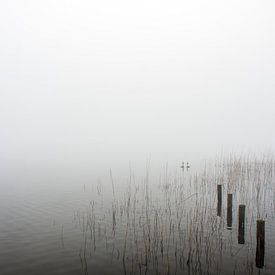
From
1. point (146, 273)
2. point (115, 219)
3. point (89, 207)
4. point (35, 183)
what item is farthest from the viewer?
point (35, 183)

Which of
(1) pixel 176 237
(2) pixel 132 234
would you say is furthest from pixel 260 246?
(2) pixel 132 234

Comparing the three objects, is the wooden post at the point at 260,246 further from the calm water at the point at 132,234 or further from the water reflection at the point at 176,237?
the calm water at the point at 132,234

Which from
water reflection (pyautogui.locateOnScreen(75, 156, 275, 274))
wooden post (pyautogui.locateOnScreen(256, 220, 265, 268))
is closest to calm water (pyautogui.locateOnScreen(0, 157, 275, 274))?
water reflection (pyautogui.locateOnScreen(75, 156, 275, 274))

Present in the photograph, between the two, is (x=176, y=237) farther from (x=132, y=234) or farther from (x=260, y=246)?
(x=260, y=246)

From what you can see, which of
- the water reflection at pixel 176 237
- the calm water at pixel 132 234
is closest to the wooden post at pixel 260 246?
the water reflection at pixel 176 237

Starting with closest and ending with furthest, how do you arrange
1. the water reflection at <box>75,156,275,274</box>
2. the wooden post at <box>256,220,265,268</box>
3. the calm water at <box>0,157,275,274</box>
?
the wooden post at <box>256,220,265,268</box>
the water reflection at <box>75,156,275,274</box>
the calm water at <box>0,157,275,274</box>

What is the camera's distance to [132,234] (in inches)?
647

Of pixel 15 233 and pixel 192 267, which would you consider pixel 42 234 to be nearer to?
pixel 15 233

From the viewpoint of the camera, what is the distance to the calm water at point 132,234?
12.6 meters

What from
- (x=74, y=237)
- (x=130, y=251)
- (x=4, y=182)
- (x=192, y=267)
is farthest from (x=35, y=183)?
(x=192, y=267)

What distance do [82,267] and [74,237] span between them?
3.69 metres

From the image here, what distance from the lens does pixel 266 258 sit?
13.1 meters

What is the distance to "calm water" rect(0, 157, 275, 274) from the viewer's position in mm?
12594

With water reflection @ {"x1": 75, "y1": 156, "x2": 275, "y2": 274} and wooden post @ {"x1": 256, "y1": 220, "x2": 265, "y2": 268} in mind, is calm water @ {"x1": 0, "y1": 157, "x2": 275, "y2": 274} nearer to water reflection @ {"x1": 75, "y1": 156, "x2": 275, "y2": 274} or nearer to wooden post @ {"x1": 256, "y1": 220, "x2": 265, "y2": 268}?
water reflection @ {"x1": 75, "y1": 156, "x2": 275, "y2": 274}
